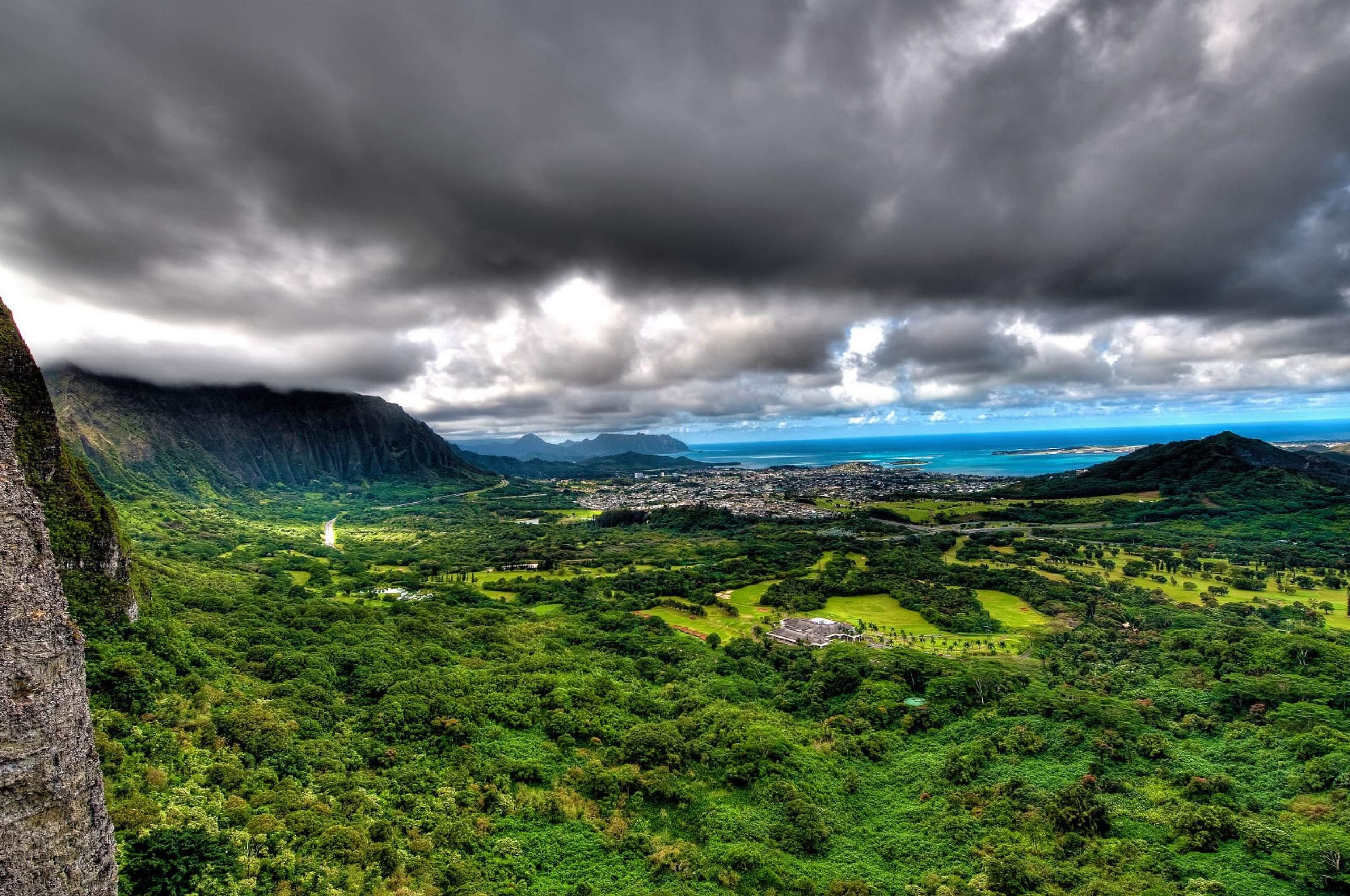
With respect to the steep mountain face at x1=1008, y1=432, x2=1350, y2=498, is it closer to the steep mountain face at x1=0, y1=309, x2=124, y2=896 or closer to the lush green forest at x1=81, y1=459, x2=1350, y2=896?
the lush green forest at x1=81, y1=459, x2=1350, y2=896

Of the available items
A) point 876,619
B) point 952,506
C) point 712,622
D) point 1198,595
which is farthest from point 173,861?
point 952,506

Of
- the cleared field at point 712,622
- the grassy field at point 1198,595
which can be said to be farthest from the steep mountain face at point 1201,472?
the cleared field at point 712,622

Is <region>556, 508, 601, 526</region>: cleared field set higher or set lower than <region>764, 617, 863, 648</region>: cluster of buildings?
lower

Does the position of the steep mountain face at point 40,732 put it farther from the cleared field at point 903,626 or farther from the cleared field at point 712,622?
the cleared field at point 903,626

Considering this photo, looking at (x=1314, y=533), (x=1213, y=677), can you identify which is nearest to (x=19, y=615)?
(x=1213, y=677)

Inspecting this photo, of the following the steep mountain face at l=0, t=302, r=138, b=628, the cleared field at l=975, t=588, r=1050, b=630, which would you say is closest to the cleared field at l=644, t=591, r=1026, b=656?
the cleared field at l=975, t=588, r=1050, b=630
